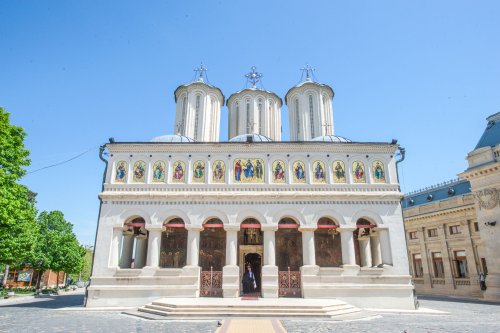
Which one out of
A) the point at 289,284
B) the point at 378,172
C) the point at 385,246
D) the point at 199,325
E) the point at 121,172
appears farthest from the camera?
the point at 378,172

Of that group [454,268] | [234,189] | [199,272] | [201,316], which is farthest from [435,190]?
[201,316]

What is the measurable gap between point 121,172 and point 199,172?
191 inches

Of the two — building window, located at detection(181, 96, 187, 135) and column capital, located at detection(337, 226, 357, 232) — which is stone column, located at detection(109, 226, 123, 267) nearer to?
building window, located at detection(181, 96, 187, 135)

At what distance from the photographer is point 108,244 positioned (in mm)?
17562

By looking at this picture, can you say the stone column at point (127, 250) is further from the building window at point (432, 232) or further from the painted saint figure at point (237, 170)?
the building window at point (432, 232)

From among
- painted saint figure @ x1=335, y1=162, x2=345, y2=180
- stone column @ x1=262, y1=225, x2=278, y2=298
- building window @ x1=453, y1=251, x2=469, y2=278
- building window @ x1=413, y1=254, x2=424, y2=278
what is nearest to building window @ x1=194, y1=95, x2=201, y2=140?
stone column @ x1=262, y1=225, x2=278, y2=298

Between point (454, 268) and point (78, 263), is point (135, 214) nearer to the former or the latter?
point (78, 263)

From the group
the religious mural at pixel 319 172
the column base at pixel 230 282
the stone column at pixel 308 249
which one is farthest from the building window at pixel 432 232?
the column base at pixel 230 282

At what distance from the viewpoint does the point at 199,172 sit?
62.8 feet

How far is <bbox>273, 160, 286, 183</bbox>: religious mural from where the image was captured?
62.4ft

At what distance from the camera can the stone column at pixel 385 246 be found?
1753cm

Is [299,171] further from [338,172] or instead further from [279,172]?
[338,172]

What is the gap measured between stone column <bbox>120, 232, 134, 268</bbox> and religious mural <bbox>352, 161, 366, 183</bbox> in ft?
48.2

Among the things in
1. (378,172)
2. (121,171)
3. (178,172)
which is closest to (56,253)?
(121,171)
